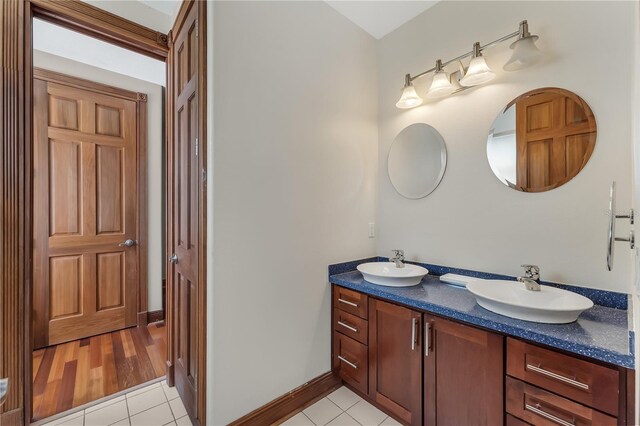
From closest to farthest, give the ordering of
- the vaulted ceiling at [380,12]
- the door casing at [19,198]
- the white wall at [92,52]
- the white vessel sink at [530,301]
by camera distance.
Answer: the white vessel sink at [530,301] < the door casing at [19,198] < the vaulted ceiling at [380,12] < the white wall at [92,52]

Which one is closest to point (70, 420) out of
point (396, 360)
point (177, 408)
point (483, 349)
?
point (177, 408)

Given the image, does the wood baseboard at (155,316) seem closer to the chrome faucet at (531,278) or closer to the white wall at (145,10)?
the white wall at (145,10)

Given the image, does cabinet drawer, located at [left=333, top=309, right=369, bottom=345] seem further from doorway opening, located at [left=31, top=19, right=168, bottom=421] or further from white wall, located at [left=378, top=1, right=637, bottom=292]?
doorway opening, located at [left=31, top=19, right=168, bottom=421]

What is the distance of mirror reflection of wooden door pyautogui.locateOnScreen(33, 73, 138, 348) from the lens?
239 centimetres

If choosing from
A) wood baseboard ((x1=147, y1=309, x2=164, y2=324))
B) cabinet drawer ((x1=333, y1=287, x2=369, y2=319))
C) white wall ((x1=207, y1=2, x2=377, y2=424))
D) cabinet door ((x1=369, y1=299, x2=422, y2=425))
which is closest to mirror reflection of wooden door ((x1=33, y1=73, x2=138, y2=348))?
wood baseboard ((x1=147, y1=309, x2=164, y2=324))

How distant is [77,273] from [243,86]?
2480 millimetres

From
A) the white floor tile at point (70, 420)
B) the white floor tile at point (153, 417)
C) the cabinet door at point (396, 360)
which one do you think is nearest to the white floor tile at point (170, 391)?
the white floor tile at point (153, 417)

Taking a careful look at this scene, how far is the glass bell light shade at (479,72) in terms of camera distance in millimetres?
1605

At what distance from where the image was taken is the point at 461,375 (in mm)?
1329

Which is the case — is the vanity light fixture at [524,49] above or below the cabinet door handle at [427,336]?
above

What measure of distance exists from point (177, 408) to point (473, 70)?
2752mm

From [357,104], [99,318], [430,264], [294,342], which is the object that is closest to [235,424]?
[294,342]

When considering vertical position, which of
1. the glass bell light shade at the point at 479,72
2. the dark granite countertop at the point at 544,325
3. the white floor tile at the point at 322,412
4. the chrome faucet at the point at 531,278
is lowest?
Result: the white floor tile at the point at 322,412

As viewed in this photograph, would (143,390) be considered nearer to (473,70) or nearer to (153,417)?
(153,417)
